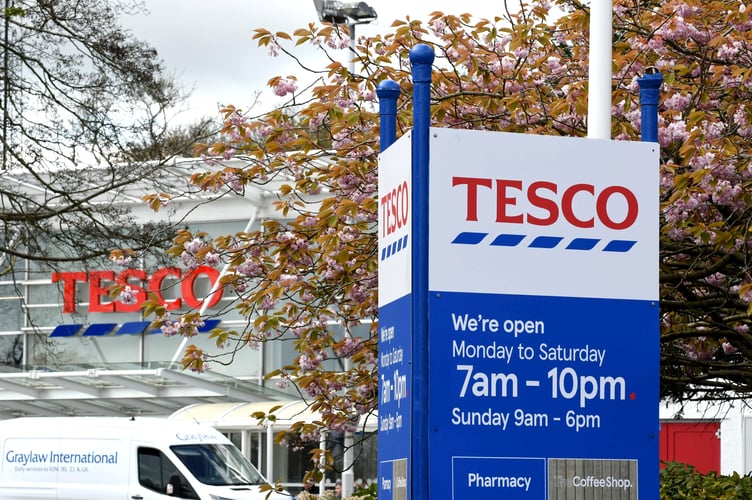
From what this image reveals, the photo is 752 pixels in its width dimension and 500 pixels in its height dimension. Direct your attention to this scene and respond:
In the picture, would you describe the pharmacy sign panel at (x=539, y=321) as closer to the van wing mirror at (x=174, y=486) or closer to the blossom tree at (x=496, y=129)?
the blossom tree at (x=496, y=129)

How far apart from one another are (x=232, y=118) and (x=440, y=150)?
702 cm

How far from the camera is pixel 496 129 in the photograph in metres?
11.4

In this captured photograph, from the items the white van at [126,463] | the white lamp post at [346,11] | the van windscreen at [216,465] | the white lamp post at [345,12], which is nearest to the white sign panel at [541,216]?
the white van at [126,463]

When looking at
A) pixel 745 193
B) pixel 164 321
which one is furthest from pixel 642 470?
pixel 164 321

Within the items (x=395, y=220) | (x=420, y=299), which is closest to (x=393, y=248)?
(x=395, y=220)

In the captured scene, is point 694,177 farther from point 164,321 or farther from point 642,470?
point 164,321

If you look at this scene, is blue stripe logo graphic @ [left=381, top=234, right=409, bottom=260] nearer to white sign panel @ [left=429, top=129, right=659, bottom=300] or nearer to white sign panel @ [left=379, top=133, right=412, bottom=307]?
white sign panel @ [left=379, top=133, right=412, bottom=307]

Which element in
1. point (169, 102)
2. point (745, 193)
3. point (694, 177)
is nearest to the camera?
point (694, 177)

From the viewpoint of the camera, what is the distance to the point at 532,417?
5633 millimetres

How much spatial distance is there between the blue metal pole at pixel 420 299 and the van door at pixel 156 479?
1692 centimetres

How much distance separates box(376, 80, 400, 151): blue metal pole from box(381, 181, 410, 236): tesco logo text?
0.39m

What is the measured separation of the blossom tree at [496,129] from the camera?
382 inches

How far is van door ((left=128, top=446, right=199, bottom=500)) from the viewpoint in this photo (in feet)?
72.2

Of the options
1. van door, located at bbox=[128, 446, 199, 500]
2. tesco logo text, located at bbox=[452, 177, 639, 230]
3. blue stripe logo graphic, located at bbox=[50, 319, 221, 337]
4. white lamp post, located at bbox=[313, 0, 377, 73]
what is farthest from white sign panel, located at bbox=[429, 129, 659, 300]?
blue stripe logo graphic, located at bbox=[50, 319, 221, 337]
